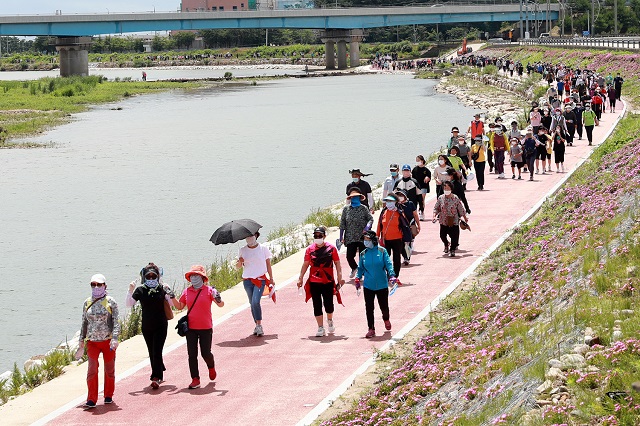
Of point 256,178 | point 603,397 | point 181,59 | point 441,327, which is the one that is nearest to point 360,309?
point 441,327

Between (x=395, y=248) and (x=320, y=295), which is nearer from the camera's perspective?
(x=320, y=295)

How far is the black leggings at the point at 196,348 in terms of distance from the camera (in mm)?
12414

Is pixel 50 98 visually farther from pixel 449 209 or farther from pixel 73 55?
pixel 449 209

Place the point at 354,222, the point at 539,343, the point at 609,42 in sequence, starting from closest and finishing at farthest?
the point at 539,343 → the point at 354,222 → the point at 609,42

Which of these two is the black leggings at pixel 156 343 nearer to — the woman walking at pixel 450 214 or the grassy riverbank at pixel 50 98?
the woman walking at pixel 450 214

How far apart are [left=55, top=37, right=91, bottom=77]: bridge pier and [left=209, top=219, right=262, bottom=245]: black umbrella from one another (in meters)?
108

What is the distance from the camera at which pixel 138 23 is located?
126m

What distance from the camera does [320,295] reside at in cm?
1426

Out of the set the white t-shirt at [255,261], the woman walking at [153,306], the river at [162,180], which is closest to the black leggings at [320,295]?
the white t-shirt at [255,261]

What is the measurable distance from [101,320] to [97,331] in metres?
0.13

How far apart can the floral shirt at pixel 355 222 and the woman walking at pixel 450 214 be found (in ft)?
7.57

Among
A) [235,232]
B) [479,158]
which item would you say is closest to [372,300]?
[235,232]

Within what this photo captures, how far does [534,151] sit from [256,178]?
15.6 metres

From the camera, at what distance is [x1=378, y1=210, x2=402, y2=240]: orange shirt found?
654 inches
